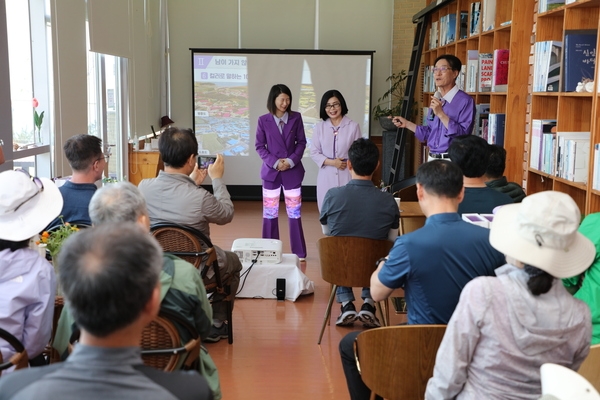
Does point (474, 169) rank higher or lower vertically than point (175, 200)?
higher

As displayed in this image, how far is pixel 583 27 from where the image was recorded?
4.32 meters

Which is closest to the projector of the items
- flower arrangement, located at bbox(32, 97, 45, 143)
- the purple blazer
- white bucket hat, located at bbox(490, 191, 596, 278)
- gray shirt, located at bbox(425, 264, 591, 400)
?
the purple blazer

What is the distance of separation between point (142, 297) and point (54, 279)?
4.07 feet

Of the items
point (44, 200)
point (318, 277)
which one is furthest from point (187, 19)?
point (44, 200)

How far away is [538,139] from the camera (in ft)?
16.0

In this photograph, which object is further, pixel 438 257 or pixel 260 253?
pixel 260 253

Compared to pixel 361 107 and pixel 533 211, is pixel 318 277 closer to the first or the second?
pixel 533 211

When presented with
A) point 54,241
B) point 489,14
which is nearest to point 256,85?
point 489,14

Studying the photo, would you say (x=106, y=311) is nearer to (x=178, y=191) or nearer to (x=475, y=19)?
(x=178, y=191)

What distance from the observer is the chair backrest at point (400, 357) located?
7.47 ft

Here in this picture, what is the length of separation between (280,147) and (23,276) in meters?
4.09

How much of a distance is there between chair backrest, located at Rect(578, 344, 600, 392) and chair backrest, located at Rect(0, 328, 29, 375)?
1798 mm

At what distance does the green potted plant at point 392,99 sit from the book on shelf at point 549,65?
16.7 feet

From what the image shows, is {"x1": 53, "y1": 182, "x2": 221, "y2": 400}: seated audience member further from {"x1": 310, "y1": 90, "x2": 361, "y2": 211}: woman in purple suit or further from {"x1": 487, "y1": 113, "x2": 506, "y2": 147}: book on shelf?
{"x1": 487, "y1": 113, "x2": 506, "y2": 147}: book on shelf
